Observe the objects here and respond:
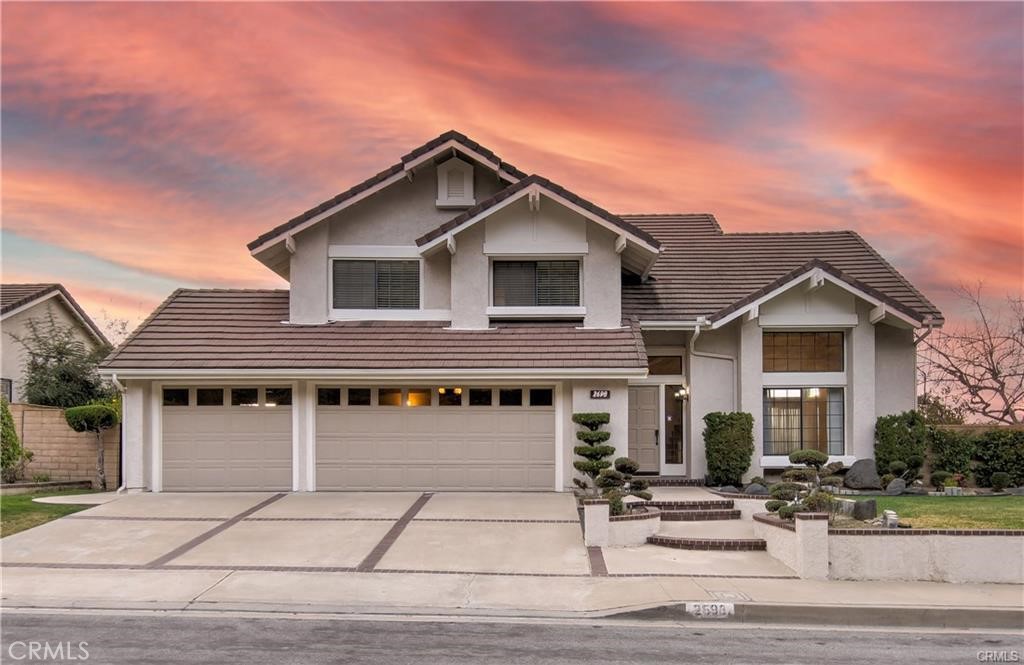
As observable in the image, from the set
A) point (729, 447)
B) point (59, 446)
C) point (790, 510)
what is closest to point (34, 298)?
point (59, 446)

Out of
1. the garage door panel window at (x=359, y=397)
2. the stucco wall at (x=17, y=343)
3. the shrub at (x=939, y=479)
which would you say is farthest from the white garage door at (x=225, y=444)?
the shrub at (x=939, y=479)

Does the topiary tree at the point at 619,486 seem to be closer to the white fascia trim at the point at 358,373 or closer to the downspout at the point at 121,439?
the white fascia trim at the point at 358,373

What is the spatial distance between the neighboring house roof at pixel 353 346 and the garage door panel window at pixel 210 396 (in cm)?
89

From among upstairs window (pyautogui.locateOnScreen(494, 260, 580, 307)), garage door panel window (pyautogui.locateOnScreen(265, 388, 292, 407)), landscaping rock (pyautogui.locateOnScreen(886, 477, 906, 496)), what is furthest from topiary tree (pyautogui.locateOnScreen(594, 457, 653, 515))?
garage door panel window (pyautogui.locateOnScreen(265, 388, 292, 407))

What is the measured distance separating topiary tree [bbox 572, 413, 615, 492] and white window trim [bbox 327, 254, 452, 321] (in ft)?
14.1

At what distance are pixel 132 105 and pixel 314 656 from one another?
629 inches

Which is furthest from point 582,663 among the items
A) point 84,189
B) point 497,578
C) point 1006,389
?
point 1006,389

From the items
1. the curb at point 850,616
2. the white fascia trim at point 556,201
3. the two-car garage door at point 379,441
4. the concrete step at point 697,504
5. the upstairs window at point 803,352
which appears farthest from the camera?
the upstairs window at point 803,352

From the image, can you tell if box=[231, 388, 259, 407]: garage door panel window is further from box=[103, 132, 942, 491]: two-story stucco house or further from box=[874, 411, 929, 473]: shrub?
box=[874, 411, 929, 473]: shrub

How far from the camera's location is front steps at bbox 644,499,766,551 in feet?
41.9

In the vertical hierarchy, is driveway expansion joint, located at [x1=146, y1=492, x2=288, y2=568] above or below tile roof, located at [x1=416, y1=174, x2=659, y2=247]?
below

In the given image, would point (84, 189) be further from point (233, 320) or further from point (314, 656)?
point (314, 656)

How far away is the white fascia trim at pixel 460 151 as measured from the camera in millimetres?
18375

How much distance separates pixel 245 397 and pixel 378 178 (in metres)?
5.71
